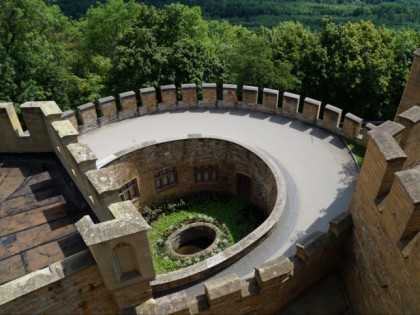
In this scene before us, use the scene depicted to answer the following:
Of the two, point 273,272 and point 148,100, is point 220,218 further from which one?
point 273,272

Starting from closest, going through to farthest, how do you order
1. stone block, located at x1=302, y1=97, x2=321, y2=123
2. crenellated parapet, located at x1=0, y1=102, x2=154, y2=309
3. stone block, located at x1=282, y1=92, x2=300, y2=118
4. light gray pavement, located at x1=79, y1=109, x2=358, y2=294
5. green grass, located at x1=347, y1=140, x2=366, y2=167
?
crenellated parapet, located at x1=0, y1=102, x2=154, y2=309 < light gray pavement, located at x1=79, y1=109, x2=358, y2=294 < green grass, located at x1=347, y1=140, x2=366, y2=167 < stone block, located at x1=302, y1=97, x2=321, y2=123 < stone block, located at x1=282, y1=92, x2=300, y2=118

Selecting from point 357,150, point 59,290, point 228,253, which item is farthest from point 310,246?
point 357,150

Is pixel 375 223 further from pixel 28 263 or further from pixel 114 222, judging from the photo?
pixel 28 263

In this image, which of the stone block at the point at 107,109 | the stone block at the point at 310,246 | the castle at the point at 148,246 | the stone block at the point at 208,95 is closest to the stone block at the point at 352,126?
the castle at the point at 148,246

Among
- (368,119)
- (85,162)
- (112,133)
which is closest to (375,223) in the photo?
(85,162)

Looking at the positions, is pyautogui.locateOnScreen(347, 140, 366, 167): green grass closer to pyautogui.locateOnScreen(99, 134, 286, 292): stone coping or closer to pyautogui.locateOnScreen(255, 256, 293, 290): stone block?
pyautogui.locateOnScreen(99, 134, 286, 292): stone coping

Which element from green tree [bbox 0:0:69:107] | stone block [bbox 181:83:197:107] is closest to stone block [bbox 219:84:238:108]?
stone block [bbox 181:83:197:107]

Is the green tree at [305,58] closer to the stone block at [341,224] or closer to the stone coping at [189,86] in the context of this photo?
the stone coping at [189,86]
